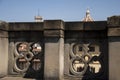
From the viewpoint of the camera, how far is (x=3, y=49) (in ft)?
29.3

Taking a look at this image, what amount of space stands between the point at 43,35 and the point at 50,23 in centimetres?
61

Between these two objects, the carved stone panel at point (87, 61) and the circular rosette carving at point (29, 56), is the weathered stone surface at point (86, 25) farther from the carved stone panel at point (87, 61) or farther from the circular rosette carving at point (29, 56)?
the circular rosette carving at point (29, 56)

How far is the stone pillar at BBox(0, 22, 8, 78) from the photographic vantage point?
8820 mm

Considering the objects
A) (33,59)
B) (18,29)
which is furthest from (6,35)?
(33,59)

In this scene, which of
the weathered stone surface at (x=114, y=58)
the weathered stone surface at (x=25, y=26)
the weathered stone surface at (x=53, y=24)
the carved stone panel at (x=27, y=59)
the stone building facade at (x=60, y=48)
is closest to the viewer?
the weathered stone surface at (x=114, y=58)

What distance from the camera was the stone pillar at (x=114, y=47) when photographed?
24.7ft

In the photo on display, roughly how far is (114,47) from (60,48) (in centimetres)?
161

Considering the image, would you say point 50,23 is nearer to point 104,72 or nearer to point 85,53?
point 85,53

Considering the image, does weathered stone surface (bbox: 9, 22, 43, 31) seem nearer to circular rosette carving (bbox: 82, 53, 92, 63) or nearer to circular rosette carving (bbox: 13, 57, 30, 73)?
circular rosette carving (bbox: 13, 57, 30, 73)

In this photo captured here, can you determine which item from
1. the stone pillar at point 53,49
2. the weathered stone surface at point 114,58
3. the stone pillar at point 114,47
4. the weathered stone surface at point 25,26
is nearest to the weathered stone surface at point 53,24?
the stone pillar at point 53,49

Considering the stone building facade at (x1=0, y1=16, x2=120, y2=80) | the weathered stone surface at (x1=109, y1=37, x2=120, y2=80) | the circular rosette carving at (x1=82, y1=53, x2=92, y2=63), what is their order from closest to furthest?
1. the weathered stone surface at (x1=109, y1=37, x2=120, y2=80)
2. the stone building facade at (x1=0, y1=16, x2=120, y2=80)
3. the circular rosette carving at (x1=82, y1=53, x2=92, y2=63)

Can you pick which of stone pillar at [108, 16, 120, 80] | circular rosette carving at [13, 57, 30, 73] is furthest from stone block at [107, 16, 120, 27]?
circular rosette carving at [13, 57, 30, 73]

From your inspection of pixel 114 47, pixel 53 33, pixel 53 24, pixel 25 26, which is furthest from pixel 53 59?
pixel 114 47

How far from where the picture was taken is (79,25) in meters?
8.40
